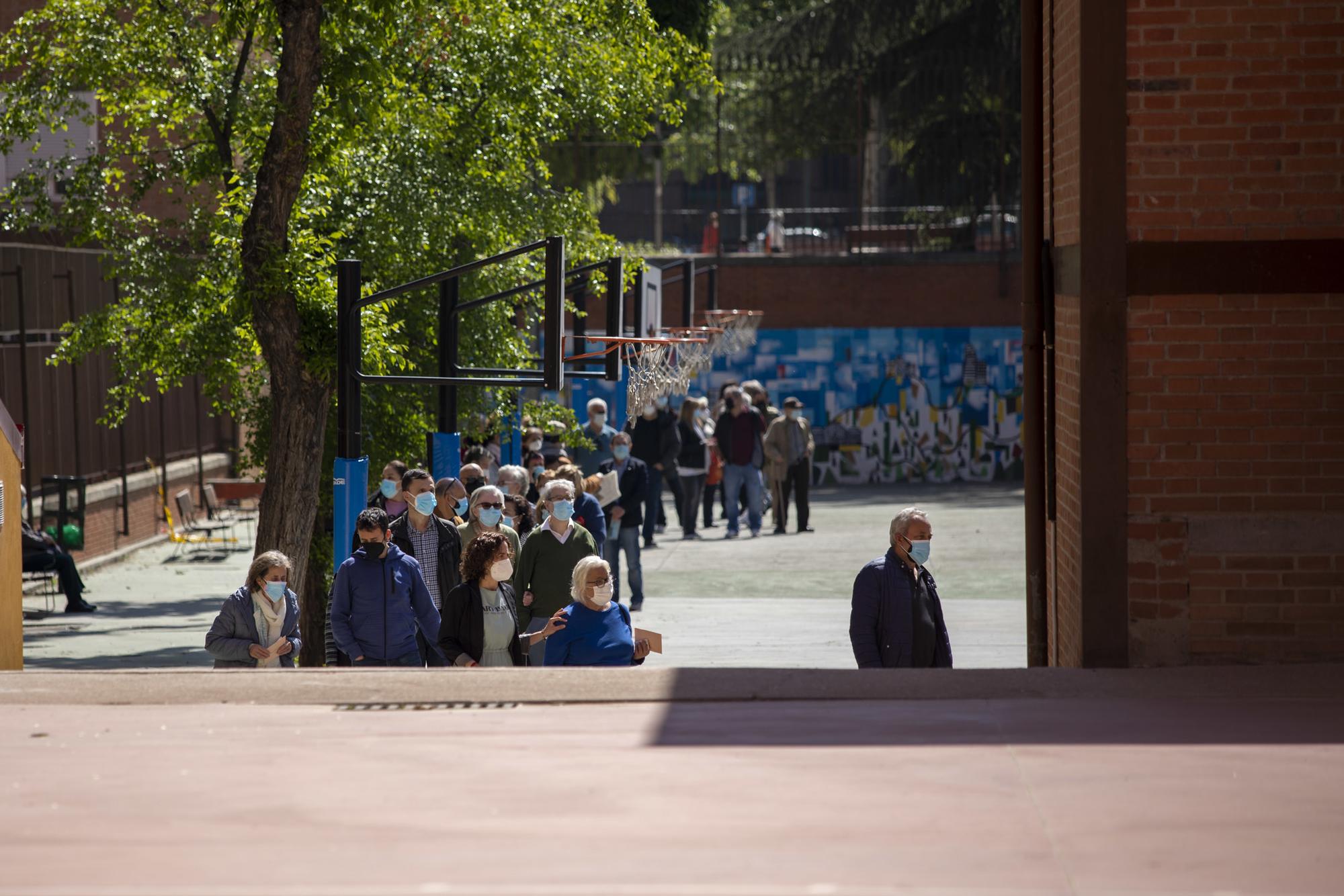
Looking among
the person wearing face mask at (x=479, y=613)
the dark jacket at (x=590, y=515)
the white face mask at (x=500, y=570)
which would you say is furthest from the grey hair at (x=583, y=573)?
the dark jacket at (x=590, y=515)

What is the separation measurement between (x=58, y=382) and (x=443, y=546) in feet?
39.6

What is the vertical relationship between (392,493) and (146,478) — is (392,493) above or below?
above

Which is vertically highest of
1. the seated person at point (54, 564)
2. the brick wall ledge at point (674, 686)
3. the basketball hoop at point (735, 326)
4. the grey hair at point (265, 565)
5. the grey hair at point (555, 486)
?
the basketball hoop at point (735, 326)

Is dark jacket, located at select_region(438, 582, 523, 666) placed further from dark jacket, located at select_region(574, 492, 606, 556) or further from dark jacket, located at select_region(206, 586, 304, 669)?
dark jacket, located at select_region(574, 492, 606, 556)

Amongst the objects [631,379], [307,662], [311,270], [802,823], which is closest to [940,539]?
[631,379]

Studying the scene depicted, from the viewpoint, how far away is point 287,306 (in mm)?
12875

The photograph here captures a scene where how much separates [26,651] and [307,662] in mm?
2552

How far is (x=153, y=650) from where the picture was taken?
1523cm

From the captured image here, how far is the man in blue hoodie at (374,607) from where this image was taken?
9430 millimetres

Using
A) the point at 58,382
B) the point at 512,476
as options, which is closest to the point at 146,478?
the point at 58,382

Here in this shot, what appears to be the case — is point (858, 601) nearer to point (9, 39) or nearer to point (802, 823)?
point (802, 823)

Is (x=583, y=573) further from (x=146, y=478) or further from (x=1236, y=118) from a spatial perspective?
(x=146, y=478)

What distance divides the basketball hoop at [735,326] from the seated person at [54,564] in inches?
502

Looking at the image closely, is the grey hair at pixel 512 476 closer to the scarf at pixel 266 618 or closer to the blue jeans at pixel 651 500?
the scarf at pixel 266 618
